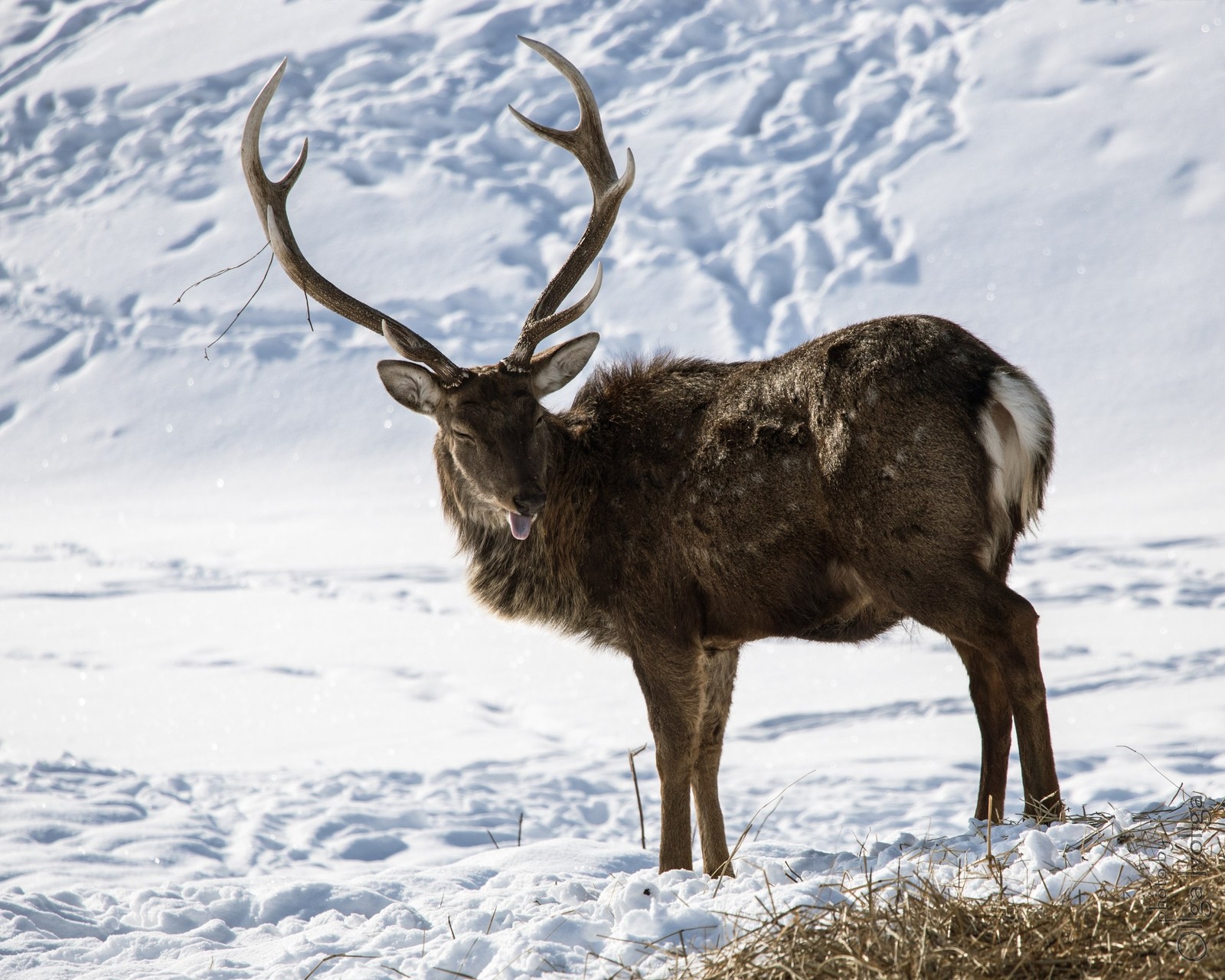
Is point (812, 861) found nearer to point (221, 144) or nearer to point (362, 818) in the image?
point (362, 818)

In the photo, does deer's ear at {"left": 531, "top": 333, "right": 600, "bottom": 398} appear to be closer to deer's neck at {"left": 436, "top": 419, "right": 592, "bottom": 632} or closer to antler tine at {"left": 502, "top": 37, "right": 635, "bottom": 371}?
antler tine at {"left": 502, "top": 37, "right": 635, "bottom": 371}

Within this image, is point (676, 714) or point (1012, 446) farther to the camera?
point (676, 714)

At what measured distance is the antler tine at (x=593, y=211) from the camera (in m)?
6.73

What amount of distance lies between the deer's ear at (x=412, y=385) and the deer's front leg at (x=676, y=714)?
1703 millimetres

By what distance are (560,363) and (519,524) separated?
1.04m

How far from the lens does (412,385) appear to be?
644cm

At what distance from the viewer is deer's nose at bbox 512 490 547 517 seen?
19.7 feet

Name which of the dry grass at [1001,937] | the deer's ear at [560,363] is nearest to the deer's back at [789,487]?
the deer's ear at [560,363]

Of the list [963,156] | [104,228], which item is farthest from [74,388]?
[963,156]

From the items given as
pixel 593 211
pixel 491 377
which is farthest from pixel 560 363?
pixel 593 211

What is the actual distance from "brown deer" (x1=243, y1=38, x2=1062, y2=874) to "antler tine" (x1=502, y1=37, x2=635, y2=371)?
26mm

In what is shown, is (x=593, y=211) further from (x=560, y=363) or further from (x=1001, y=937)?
(x=1001, y=937)

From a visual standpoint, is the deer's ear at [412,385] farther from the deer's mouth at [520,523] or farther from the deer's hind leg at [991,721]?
the deer's hind leg at [991,721]

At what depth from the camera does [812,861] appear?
518 cm
